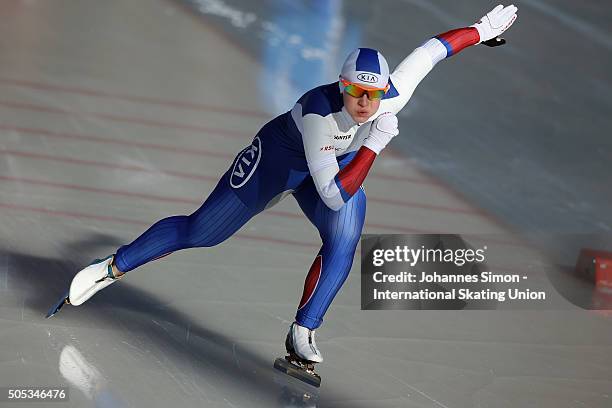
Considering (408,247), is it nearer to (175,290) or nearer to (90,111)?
(175,290)

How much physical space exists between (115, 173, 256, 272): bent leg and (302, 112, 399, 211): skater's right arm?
0.51 m

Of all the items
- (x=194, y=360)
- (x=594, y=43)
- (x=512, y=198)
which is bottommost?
(x=194, y=360)

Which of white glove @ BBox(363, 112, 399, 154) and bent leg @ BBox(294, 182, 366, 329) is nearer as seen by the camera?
white glove @ BBox(363, 112, 399, 154)

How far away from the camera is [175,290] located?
5.93 metres

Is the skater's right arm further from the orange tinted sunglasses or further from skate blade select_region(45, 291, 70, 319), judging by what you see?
skate blade select_region(45, 291, 70, 319)

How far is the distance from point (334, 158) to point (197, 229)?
80cm

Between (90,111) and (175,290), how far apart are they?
2660 mm

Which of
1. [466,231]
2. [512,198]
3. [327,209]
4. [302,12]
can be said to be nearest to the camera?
[327,209]

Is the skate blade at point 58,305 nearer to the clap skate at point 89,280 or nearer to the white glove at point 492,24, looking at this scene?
the clap skate at point 89,280

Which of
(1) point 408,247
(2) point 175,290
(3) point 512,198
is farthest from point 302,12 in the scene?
(2) point 175,290

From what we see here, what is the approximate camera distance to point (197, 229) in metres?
5.21

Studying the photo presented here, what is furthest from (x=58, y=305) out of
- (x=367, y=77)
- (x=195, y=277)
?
(x=367, y=77)

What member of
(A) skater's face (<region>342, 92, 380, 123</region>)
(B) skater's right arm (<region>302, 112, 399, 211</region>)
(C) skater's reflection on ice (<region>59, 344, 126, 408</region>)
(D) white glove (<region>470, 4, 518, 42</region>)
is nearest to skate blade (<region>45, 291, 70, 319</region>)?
(C) skater's reflection on ice (<region>59, 344, 126, 408</region>)

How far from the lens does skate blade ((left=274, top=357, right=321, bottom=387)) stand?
5.09 metres
